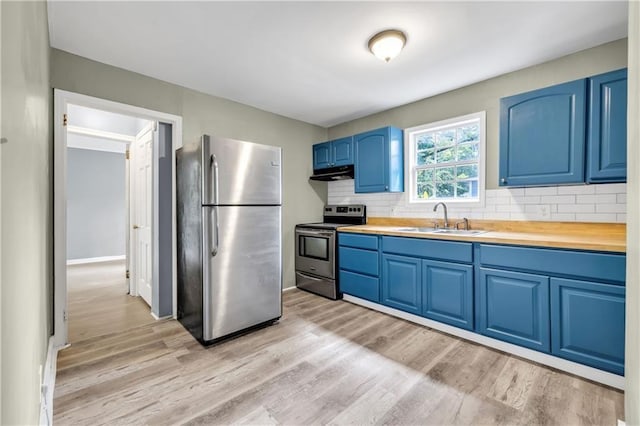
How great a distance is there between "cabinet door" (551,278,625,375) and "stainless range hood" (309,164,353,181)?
8.33 ft

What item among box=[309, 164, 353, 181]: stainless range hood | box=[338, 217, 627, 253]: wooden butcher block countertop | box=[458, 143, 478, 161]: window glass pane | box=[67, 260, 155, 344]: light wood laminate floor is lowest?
box=[67, 260, 155, 344]: light wood laminate floor

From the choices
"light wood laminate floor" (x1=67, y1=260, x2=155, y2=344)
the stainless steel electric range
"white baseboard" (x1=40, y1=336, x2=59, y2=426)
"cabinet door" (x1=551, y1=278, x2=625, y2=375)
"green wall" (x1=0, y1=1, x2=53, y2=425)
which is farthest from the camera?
the stainless steel electric range

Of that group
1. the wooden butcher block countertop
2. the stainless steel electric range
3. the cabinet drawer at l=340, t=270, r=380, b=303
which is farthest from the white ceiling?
the cabinet drawer at l=340, t=270, r=380, b=303

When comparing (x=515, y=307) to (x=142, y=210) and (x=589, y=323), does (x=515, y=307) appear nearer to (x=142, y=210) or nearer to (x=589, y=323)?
(x=589, y=323)

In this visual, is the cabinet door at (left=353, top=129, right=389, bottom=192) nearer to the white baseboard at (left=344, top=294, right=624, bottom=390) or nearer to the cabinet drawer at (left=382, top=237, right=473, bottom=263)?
the cabinet drawer at (left=382, top=237, right=473, bottom=263)

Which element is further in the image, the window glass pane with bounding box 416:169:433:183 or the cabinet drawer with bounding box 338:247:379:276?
the window glass pane with bounding box 416:169:433:183

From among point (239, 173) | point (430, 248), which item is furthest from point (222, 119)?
point (430, 248)

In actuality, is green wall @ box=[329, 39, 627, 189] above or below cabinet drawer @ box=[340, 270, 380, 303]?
above

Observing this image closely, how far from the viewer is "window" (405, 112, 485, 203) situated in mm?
3025

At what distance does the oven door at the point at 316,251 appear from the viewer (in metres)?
3.57

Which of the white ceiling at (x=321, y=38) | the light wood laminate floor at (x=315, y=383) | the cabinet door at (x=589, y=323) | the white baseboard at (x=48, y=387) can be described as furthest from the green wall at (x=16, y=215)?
the cabinet door at (x=589, y=323)

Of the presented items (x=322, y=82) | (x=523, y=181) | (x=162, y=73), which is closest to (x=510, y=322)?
(x=523, y=181)

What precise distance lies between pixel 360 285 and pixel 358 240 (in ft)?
1.71

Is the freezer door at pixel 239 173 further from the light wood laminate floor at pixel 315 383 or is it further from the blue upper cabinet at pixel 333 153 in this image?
the blue upper cabinet at pixel 333 153
